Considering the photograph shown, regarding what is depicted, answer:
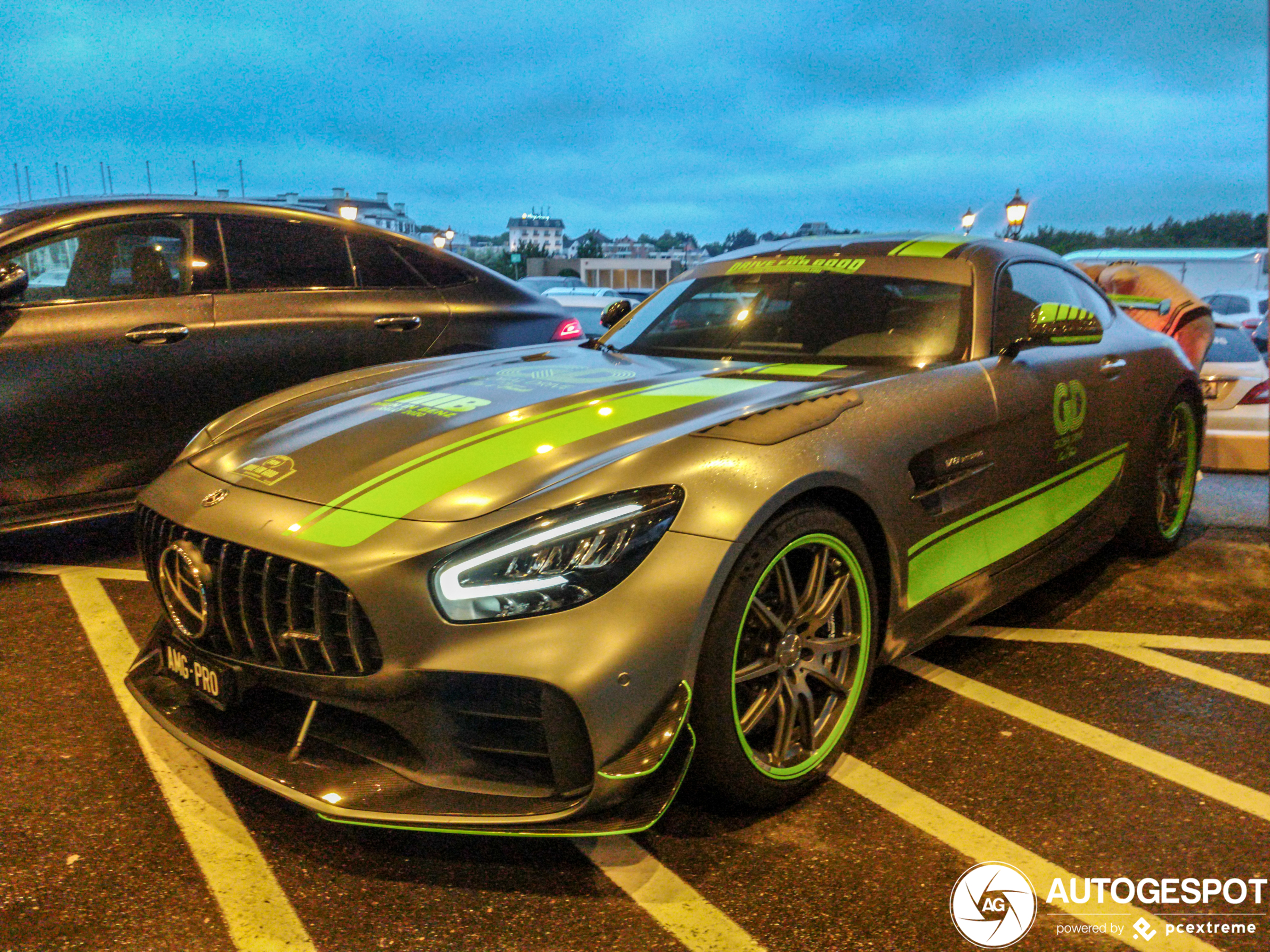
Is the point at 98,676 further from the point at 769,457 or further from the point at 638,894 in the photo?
the point at 769,457

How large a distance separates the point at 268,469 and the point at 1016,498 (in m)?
2.22

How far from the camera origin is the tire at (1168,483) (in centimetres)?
417

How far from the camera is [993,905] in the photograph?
210 centimetres

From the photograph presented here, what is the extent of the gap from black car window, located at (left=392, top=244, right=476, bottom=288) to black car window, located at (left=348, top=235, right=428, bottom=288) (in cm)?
3

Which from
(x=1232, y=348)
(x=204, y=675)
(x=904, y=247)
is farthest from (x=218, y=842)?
(x=1232, y=348)

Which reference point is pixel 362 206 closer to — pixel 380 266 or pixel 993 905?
pixel 380 266

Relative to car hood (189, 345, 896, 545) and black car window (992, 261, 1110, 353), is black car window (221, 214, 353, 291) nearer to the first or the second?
car hood (189, 345, 896, 545)

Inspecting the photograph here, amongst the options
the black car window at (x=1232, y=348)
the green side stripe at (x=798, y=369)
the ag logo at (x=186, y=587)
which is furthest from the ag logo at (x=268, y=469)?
the black car window at (x=1232, y=348)

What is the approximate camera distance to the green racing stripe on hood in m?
2.14

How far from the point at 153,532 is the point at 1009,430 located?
2445 mm

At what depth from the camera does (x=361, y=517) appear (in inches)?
84.4

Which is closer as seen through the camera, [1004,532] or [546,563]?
[546,563]

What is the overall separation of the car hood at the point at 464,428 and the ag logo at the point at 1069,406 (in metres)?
0.86

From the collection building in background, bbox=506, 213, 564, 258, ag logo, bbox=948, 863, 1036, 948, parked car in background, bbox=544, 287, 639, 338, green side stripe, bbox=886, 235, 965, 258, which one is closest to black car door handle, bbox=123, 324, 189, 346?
green side stripe, bbox=886, 235, 965, 258
